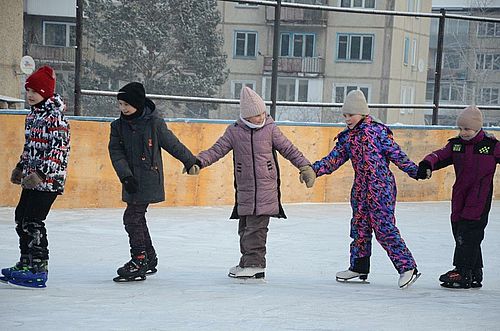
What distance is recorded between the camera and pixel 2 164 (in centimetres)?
927

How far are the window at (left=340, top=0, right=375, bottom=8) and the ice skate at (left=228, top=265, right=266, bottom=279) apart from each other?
5.43 m

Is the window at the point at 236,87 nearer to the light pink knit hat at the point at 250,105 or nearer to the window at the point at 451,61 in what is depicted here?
the window at the point at 451,61

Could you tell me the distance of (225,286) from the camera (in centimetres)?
606

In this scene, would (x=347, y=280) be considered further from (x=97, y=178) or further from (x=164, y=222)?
(x=97, y=178)

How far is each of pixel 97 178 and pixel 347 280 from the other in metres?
3.86

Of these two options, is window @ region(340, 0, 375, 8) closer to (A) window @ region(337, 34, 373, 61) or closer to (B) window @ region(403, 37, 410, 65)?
(A) window @ region(337, 34, 373, 61)

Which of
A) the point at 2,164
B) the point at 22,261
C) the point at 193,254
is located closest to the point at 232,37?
the point at 2,164

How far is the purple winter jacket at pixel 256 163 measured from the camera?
6.37 meters

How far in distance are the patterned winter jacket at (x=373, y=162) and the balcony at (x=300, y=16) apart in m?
4.49

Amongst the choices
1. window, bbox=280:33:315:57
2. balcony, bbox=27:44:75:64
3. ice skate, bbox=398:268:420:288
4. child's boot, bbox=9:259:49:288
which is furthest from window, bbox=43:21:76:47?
ice skate, bbox=398:268:420:288

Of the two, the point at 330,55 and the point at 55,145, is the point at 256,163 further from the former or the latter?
the point at 330,55

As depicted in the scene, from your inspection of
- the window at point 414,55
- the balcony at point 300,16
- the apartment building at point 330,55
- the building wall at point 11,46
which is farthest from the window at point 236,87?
the building wall at point 11,46

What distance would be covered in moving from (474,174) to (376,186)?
2.13ft

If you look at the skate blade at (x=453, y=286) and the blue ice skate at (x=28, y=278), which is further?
the skate blade at (x=453, y=286)
